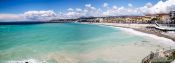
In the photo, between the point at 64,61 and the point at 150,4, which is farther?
the point at 150,4

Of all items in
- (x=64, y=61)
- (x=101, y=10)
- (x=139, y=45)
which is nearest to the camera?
(x=64, y=61)

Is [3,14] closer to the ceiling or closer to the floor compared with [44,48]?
closer to the ceiling

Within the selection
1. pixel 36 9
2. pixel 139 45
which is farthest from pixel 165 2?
pixel 36 9

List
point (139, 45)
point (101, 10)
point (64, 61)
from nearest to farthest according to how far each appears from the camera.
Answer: point (64, 61)
point (139, 45)
point (101, 10)

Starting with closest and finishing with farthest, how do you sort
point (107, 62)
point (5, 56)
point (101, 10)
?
point (107, 62)
point (5, 56)
point (101, 10)

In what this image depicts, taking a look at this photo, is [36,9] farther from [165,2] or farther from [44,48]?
[165,2]

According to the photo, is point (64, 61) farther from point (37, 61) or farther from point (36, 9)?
point (36, 9)

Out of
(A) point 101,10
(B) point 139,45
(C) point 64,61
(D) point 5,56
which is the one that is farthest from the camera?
(A) point 101,10

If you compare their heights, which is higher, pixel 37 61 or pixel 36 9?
pixel 36 9

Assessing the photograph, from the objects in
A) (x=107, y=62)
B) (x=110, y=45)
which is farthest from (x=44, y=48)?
(x=107, y=62)
